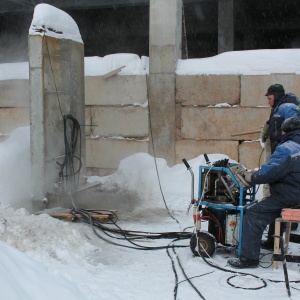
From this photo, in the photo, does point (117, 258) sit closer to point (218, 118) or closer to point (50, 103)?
point (50, 103)

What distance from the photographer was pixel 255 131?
9203 mm

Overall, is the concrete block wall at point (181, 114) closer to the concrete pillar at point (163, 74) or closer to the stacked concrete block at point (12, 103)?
the stacked concrete block at point (12, 103)

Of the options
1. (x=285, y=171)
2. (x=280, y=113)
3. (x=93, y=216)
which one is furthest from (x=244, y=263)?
(x=93, y=216)

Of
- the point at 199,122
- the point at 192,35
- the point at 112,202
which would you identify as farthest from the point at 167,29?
the point at 192,35

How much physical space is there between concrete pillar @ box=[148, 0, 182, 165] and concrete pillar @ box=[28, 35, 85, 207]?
1.99 m

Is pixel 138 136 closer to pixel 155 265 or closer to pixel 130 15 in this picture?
pixel 155 265

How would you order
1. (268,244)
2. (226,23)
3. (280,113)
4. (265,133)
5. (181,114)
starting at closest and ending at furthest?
(268,244) → (280,113) → (265,133) → (181,114) → (226,23)

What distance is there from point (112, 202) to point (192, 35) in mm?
12007

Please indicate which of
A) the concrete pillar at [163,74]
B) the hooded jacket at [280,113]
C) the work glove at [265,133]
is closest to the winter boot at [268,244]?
the hooded jacket at [280,113]

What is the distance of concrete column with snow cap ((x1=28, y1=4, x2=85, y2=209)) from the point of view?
745 cm

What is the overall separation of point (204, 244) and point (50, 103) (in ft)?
12.7

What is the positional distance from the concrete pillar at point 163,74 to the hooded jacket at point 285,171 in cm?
486

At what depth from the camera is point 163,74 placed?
9.79 metres

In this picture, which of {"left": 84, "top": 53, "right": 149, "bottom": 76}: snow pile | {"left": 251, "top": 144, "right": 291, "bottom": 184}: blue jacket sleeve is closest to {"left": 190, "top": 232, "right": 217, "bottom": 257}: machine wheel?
{"left": 251, "top": 144, "right": 291, "bottom": 184}: blue jacket sleeve
